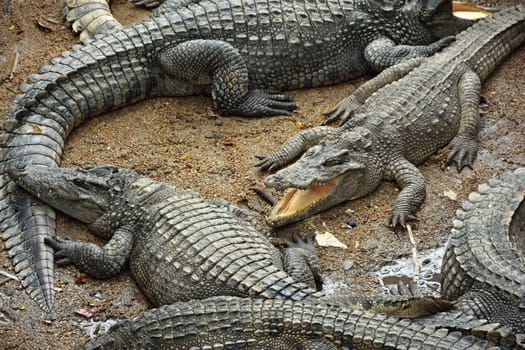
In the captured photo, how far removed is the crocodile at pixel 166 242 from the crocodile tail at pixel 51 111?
146 millimetres

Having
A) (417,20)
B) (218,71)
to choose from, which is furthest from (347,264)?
(417,20)

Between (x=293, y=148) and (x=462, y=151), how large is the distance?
3.98 ft

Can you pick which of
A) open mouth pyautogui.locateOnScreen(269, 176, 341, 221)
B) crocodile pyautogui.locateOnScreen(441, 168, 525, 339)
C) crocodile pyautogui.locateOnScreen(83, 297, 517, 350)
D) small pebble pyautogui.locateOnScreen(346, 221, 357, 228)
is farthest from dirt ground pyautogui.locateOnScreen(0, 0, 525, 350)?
crocodile pyautogui.locateOnScreen(83, 297, 517, 350)

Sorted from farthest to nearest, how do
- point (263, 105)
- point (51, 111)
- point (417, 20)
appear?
point (417, 20), point (263, 105), point (51, 111)

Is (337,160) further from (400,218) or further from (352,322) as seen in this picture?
(352,322)

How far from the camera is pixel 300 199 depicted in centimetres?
584

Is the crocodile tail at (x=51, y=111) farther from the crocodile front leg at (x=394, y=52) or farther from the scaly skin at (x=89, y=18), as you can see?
the crocodile front leg at (x=394, y=52)

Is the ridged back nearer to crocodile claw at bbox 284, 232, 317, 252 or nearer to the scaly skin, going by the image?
crocodile claw at bbox 284, 232, 317, 252

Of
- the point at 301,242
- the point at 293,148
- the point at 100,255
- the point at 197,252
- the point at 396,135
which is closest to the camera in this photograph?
the point at 197,252

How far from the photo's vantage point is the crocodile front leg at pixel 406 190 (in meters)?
5.74

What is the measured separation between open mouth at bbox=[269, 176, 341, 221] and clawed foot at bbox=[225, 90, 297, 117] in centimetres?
110

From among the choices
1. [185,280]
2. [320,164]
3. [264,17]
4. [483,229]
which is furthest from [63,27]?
[483,229]

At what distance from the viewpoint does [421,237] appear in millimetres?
5664

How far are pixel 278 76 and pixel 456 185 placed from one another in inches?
72.1
